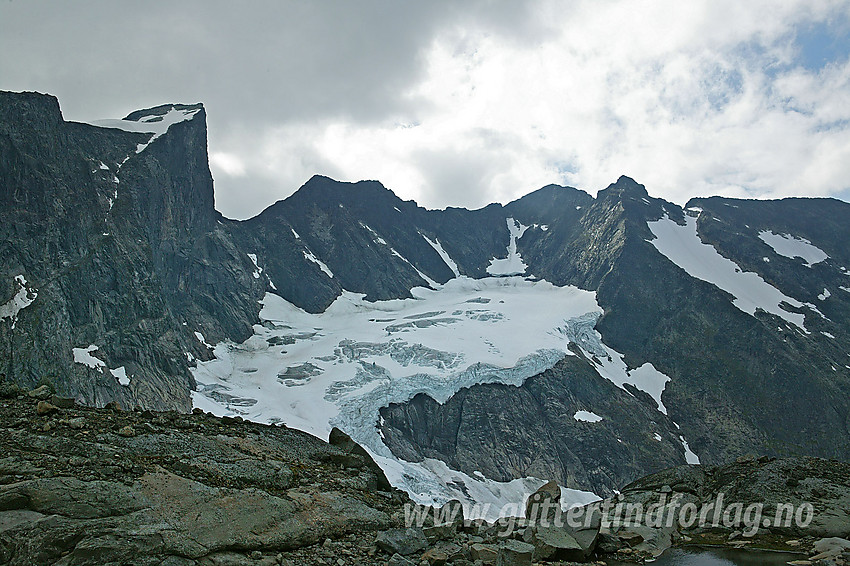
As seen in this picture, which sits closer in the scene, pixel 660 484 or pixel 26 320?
pixel 660 484

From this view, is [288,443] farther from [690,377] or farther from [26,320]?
[690,377]

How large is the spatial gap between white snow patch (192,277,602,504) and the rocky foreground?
33591 millimetres

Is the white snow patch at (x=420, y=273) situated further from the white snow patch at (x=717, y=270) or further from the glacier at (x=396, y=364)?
the white snow patch at (x=717, y=270)

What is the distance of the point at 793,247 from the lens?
391ft

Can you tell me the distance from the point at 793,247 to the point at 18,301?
473ft

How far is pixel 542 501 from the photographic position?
14.4 metres

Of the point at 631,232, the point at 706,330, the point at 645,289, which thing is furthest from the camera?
the point at 631,232

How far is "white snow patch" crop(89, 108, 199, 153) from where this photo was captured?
8069cm

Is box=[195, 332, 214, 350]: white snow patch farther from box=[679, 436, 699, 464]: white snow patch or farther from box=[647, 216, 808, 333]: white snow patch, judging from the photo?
box=[647, 216, 808, 333]: white snow patch

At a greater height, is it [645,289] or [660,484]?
[645,289]

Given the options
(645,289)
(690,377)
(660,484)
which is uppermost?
(645,289)

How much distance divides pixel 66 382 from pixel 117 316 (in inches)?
629

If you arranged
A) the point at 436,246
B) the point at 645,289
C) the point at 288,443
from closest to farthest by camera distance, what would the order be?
the point at 288,443 → the point at 645,289 → the point at 436,246

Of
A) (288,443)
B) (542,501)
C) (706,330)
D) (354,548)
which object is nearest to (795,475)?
(542,501)
